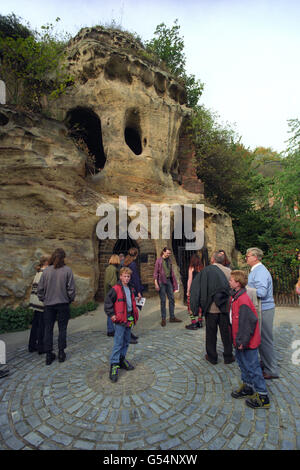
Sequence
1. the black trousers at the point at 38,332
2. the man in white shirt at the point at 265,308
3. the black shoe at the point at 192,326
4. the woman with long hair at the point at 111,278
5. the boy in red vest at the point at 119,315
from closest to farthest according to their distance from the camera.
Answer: the man in white shirt at the point at 265,308, the boy in red vest at the point at 119,315, the black trousers at the point at 38,332, the woman with long hair at the point at 111,278, the black shoe at the point at 192,326

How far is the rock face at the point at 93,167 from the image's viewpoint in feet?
23.2

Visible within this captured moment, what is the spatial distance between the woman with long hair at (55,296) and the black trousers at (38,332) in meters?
0.40

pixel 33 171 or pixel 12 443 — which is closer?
pixel 12 443

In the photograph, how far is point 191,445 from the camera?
2.28 m

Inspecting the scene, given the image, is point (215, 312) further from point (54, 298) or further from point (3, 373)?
point (3, 373)

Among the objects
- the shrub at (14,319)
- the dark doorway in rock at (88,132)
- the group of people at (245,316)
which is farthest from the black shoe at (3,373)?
the dark doorway in rock at (88,132)

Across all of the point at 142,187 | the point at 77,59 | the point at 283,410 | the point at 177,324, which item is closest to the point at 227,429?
the point at 283,410

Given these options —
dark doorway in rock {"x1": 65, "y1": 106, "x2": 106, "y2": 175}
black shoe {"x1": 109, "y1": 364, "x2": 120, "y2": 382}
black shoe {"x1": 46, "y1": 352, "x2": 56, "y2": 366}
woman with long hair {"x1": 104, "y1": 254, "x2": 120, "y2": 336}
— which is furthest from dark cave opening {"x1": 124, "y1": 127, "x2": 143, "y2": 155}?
black shoe {"x1": 109, "y1": 364, "x2": 120, "y2": 382}

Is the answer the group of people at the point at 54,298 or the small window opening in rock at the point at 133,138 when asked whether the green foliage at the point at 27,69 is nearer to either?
the small window opening in rock at the point at 133,138

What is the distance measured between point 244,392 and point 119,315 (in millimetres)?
1975

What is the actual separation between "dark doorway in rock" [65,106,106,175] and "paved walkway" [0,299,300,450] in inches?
307
